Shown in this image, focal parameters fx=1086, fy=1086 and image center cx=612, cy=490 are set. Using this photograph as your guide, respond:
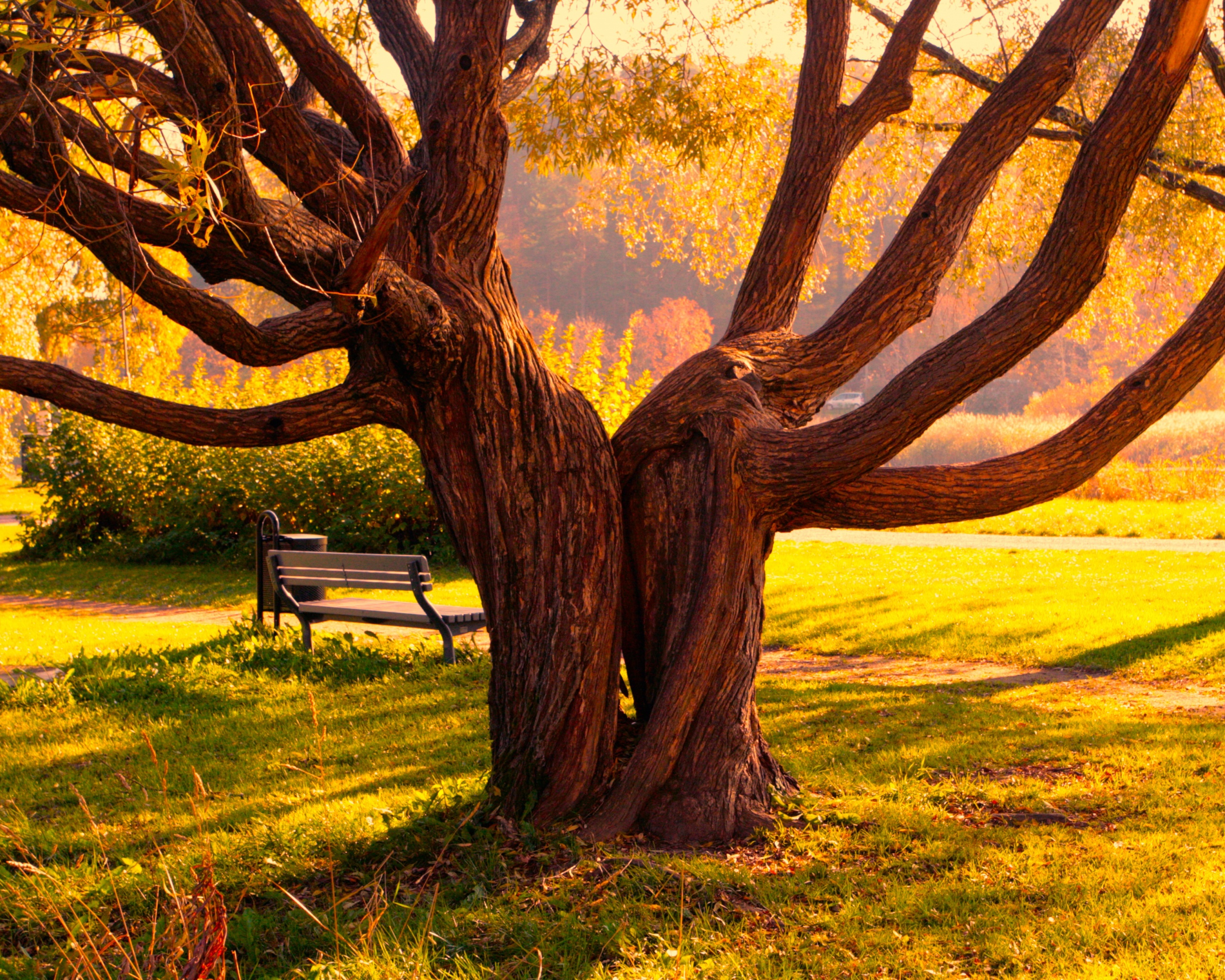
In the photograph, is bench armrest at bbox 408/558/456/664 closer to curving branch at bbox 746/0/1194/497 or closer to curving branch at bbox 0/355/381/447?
curving branch at bbox 0/355/381/447

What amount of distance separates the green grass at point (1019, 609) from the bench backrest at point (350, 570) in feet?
11.2

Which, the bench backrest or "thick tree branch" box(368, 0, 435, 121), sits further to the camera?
the bench backrest

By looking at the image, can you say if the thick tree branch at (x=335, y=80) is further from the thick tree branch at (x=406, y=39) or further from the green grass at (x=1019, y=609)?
the green grass at (x=1019, y=609)

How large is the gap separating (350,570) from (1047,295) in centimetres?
605

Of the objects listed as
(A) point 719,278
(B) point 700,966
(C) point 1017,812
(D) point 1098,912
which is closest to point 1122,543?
(A) point 719,278

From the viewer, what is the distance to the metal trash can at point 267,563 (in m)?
9.38

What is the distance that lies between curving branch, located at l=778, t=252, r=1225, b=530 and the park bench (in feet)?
13.7

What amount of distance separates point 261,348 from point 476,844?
2083 mm

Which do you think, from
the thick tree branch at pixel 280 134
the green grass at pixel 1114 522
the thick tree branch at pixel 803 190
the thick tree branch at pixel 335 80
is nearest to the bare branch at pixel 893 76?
the thick tree branch at pixel 803 190

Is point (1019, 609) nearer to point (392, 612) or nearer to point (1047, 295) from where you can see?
point (392, 612)

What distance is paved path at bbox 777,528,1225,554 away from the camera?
50.1 feet

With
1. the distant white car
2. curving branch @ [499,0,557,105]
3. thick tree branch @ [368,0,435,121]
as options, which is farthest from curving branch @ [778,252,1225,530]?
the distant white car

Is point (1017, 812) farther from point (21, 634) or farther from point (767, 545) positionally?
point (21, 634)

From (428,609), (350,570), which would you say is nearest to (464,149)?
(428,609)
